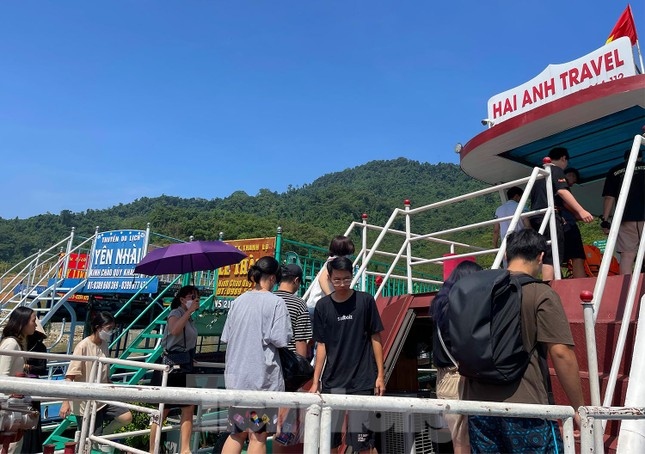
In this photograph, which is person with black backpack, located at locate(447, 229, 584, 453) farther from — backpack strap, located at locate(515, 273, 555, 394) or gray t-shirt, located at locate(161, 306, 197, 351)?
gray t-shirt, located at locate(161, 306, 197, 351)

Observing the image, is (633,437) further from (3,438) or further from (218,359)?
(218,359)

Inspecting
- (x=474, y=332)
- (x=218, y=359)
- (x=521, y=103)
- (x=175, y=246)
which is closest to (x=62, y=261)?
(x=218, y=359)

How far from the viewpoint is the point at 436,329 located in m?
2.55

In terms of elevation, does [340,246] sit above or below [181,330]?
above

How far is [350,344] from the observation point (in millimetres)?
3012

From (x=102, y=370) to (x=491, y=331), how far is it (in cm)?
366

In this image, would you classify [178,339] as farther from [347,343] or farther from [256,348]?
[347,343]

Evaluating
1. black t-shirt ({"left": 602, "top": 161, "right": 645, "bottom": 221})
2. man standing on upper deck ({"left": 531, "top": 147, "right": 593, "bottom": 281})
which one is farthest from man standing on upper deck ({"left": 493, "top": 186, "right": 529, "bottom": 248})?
black t-shirt ({"left": 602, "top": 161, "right": 645, "bottom": 221})

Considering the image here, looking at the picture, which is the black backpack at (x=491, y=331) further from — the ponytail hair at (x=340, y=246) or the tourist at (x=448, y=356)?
the ponytail hair at (x=340, y=246)

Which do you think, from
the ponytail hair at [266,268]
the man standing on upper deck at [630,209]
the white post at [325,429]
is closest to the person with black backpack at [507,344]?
the white post at [325,429]

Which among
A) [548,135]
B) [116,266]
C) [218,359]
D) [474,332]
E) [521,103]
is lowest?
[218,359]

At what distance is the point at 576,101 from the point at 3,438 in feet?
17.2

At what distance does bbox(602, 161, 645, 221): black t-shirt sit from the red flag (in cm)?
243

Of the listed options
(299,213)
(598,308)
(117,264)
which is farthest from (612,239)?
(299,213)
